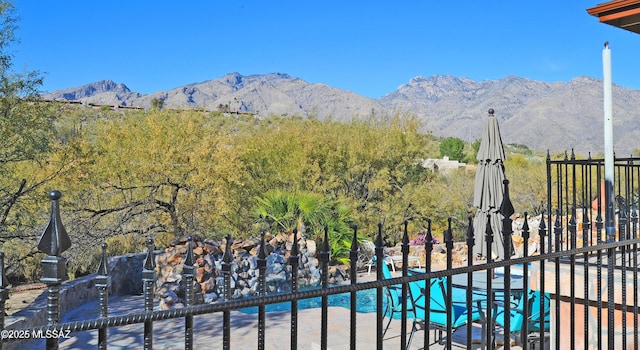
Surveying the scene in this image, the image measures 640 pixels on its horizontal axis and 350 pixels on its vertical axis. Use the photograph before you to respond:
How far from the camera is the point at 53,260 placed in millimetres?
1196

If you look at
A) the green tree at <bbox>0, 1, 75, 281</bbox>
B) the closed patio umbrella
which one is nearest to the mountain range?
the green tree at <bbox>0, 1, 75, 281</bbox>

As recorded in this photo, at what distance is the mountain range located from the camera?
56.6 meters

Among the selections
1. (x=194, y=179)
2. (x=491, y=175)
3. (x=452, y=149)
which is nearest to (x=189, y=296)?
(x=491, y=175)

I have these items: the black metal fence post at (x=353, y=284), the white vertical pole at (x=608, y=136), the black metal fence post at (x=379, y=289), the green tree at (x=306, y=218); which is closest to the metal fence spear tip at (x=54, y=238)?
the black metal fence post at (x=353, y=284)

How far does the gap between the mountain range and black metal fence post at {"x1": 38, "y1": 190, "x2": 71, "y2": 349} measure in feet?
57.4

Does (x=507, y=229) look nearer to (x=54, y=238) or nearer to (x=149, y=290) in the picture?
(x=149, y=290)

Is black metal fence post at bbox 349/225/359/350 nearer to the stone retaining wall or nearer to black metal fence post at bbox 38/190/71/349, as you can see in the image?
black metal fence post at bbox 38/190/71/349

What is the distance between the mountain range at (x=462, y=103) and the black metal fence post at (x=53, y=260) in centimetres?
1751

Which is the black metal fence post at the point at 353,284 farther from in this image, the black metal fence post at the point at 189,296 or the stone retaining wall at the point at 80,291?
the stone retaining wall at the point at 80,291

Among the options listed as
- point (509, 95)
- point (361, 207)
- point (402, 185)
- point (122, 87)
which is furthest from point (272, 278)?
point (122, 87)

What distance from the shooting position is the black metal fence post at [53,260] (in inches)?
47.0

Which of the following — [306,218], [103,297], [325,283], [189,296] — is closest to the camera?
[103,297]

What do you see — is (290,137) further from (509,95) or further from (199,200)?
(509,95)

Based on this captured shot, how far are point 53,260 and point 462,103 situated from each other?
381 feet
